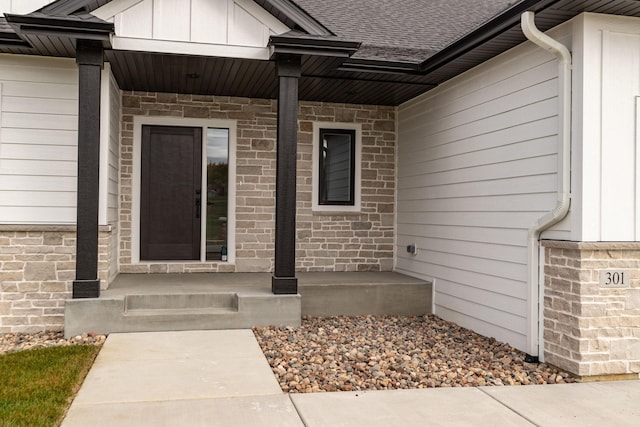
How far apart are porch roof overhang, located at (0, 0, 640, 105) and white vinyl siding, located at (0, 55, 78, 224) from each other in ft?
0.85

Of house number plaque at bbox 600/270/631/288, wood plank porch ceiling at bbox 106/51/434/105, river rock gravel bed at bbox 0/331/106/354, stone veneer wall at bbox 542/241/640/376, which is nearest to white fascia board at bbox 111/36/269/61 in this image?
wood plank porch ceiling at bbox 106/51/434/105

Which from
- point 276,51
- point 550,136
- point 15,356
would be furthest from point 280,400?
point 276,51

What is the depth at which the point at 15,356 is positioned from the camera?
16.5 feet

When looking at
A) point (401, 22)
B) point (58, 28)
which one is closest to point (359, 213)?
point (401, 22)

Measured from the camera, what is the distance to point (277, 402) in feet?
13.0

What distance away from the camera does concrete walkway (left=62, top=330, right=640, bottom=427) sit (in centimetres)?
365

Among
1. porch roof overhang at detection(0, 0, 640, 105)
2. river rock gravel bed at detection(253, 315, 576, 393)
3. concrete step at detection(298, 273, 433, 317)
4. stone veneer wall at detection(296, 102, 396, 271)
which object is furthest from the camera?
stone veneer wall at detection(296, 102, 396, 271)

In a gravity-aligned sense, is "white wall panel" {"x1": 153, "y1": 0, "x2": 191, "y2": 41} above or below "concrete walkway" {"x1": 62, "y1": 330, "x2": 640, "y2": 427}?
above

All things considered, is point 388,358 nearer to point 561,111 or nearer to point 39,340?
point 561,111

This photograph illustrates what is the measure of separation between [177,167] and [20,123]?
2.30 metres

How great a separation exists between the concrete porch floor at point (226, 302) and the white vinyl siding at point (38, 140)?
1209mm

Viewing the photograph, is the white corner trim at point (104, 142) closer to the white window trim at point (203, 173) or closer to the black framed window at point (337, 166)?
the white window trim at point (203, 173)

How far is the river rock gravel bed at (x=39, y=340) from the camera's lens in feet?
18.4

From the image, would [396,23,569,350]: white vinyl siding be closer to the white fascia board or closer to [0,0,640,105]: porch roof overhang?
[0,0,640,105]: porch roof overhang
